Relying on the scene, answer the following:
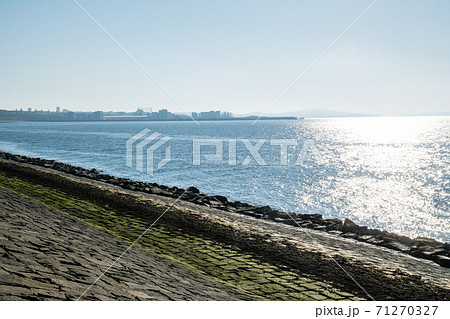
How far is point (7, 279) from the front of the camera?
435 cm

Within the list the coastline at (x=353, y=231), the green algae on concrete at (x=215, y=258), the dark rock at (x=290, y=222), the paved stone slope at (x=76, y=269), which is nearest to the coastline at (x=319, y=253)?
the dark rock at (x=290, y=222)

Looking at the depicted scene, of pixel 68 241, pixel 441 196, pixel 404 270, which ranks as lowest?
pixel 441 196

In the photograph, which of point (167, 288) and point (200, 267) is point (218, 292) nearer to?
point (167, 288)

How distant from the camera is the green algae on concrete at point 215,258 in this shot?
6.71 m

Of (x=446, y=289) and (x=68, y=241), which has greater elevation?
(x=68, y=241)

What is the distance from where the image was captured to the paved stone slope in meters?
4.52

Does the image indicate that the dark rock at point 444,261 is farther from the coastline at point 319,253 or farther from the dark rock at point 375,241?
the dark rock at point 375,241

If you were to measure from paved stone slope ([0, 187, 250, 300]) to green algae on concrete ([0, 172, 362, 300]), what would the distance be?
52cm

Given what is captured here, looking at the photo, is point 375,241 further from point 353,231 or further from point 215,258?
point 215,258

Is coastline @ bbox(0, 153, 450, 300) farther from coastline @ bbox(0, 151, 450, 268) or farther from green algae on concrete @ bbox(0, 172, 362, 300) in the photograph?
green algae on concrete @ bbox(0, 172, 362, 300)

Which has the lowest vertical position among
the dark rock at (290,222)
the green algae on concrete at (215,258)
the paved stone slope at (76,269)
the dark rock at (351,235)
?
the dark rock at (351,235)

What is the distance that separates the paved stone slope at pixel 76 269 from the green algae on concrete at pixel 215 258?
518 millimetres
